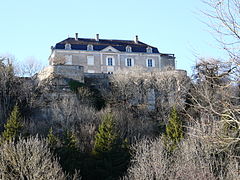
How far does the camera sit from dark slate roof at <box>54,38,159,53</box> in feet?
133

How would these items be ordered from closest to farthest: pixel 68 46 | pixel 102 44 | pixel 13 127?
pixel 13 127
pixel 68 46
pixel 102 44

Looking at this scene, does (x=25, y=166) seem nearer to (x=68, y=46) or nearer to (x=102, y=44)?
→ (x=68, y=46)

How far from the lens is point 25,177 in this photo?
16.4m

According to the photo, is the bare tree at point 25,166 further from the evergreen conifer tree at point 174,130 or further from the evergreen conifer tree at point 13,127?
the evergreen conifer tree at point 174,130

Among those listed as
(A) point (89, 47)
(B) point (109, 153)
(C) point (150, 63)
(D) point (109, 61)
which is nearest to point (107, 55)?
(D) point (109, 61)

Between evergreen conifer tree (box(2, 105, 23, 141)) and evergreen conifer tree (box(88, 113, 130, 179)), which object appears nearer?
evergreen conifer tree (box(88, 113, 130, 179))

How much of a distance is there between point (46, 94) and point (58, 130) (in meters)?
4.06

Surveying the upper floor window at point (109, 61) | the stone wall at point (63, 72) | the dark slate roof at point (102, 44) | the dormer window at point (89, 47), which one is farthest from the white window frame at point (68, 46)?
the stone wall at point (63, 72)

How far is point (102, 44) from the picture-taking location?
139 ft

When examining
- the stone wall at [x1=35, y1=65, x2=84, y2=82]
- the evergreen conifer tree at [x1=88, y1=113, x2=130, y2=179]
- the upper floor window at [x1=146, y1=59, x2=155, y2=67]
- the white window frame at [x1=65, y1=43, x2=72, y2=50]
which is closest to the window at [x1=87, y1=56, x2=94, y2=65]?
the white window frame at [x1=65, y1=43, x2=72, y2=50]

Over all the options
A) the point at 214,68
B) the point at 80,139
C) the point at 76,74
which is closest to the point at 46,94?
the point at 76,74

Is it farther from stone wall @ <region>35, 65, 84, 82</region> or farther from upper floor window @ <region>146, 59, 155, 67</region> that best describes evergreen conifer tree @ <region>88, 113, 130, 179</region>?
upper floor window @ <region>146, 59, 155, 67</region>

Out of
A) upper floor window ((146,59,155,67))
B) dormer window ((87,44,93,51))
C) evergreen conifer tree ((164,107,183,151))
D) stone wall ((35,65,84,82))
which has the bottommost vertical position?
evergreen conifer tree ((164,107,183,151))

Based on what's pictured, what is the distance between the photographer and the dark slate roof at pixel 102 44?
4069cm
